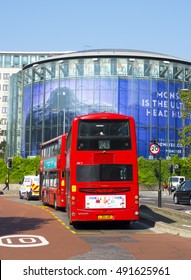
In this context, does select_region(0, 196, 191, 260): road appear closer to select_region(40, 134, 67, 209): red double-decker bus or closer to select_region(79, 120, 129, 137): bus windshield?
select_region(79, 120, 129, 137): bus windshield

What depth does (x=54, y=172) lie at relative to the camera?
92.7 feet

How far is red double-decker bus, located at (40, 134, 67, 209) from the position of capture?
85.2 feet

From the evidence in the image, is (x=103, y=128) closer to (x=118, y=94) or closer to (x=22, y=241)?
(x=22, y=241)

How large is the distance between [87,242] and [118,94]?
66155 millimetres

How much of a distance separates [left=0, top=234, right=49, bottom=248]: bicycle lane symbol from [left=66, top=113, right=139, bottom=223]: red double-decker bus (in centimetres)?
298

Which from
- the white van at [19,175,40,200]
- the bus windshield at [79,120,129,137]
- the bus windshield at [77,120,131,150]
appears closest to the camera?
the bus windshield at [77,120,131,150]

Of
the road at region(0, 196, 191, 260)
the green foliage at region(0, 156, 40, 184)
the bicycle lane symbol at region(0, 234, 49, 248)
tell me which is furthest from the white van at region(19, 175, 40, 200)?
the bicycle lane symbol at region(0, 234, 49, 248)

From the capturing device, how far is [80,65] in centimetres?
8200

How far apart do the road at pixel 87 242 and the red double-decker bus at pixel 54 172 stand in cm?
580

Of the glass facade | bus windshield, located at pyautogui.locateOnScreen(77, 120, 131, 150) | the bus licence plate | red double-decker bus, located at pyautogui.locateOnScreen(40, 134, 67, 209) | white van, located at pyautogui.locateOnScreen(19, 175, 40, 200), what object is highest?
the glass facade

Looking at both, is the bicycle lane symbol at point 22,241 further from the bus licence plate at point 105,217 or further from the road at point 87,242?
the bus licence plate at point 105,217

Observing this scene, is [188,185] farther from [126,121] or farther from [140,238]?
[140,238]

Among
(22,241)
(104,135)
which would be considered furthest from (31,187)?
(22,241)
